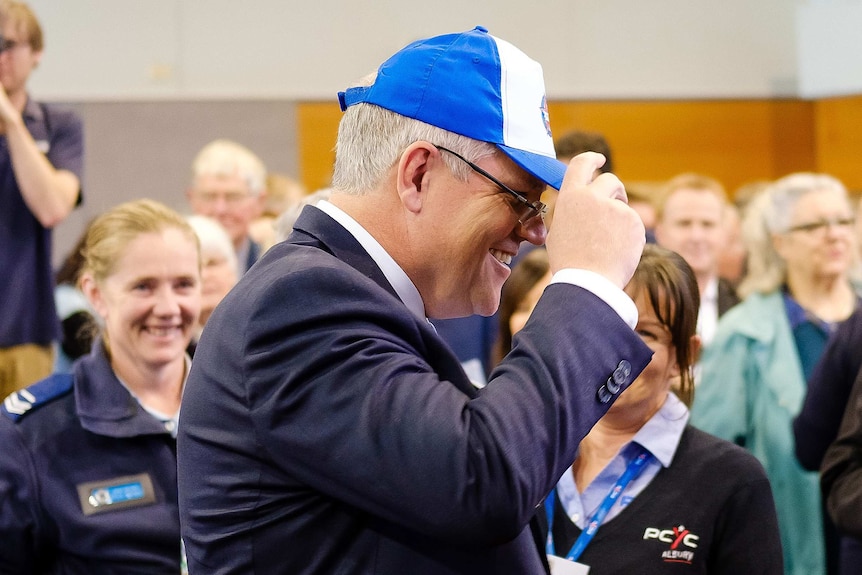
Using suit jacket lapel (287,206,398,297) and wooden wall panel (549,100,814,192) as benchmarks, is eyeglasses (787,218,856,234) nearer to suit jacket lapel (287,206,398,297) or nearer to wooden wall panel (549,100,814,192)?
suit jacket lapel (287,206,398,297)

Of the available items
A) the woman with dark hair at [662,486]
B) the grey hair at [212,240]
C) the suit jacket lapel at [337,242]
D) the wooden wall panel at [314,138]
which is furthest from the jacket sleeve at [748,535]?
the wooden wall panel at [314,138]

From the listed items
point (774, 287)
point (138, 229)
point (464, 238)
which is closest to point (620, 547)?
point (464, 238)

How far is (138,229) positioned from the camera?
8.55ft

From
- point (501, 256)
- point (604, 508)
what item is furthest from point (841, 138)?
point (501, 256)

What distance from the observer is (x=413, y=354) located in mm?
A: 1179

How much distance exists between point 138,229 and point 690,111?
6098 millimetres

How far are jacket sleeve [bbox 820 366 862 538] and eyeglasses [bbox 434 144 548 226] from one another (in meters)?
1.40

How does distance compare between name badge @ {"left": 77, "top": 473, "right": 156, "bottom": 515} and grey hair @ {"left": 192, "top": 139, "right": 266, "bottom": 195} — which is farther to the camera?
grey hair @ {"left": 192, "top": 139, "right": 266, "bottom": 195}

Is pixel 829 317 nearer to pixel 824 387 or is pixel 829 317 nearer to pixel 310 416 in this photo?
pixel 824 387

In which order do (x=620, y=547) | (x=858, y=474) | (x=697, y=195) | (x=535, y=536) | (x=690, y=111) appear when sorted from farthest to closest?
(x=690, y=111), (x=697, y=195), (x=858, y=474), (x=620, y=547), (x=535, y=536)

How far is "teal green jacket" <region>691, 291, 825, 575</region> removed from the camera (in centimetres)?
353

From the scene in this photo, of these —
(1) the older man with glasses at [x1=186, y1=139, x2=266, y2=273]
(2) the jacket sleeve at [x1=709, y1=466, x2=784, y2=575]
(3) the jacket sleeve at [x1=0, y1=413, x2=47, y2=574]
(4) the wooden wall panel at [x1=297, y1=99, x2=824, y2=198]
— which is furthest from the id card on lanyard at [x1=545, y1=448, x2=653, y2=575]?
(4) the wooden wall panel at [x1=297, y1=99, x2=824, y2=198]

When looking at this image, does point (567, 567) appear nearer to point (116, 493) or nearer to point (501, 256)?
point (501, 256)

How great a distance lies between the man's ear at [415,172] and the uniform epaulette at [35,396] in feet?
4.43
